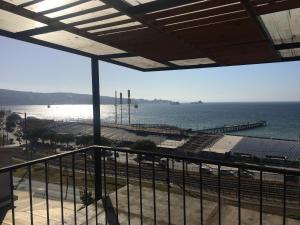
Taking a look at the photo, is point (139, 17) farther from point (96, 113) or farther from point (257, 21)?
point (96, 113)

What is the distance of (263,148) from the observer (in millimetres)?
52094

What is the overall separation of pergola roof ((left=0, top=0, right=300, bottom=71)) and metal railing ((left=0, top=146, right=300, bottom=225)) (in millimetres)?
1609

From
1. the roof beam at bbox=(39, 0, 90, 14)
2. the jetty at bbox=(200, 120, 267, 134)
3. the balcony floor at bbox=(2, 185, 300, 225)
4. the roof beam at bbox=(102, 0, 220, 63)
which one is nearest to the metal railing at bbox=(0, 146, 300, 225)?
the balcony floor at bbox=(2, 185, 300, 225)

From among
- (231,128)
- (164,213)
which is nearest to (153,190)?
(164,213)

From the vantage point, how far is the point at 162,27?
383cm

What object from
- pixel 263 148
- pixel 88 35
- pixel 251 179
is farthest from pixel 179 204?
pixel 263 148

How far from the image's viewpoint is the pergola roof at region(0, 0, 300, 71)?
3172mm

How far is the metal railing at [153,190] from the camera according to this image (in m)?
3.44

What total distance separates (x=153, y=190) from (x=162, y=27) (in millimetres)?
2326

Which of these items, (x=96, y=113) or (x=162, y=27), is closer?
(x=162, y=27)

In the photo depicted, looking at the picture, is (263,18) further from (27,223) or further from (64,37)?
(27,223)

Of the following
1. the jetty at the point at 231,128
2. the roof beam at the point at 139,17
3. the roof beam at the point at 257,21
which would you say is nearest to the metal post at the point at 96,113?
the roof beam at the point at 139,17

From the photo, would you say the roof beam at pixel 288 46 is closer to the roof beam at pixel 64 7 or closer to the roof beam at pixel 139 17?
the roof beam at pixel 139 17

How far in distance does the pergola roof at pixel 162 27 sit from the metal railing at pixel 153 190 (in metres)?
1.61
